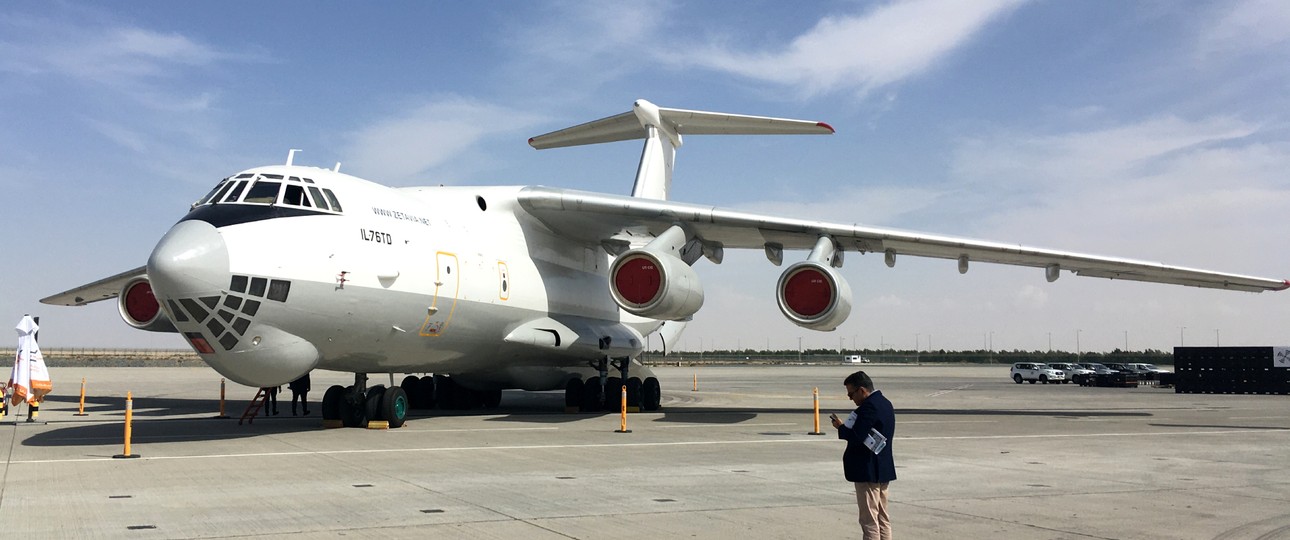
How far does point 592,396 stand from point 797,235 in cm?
461

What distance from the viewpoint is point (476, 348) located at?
14641 millimetres

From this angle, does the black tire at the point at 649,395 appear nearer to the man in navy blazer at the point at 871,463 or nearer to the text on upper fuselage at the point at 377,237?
the text on upper fuselage at the point at 377,237

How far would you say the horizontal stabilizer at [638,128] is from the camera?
1961 cm

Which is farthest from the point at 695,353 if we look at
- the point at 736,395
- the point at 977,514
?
the point at 977,514

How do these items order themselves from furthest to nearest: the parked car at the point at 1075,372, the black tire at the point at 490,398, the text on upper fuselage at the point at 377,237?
the parked car at the point at 1075,372
the black tire at the point at 490,398
the text on upper fuselage at the point at 377,237


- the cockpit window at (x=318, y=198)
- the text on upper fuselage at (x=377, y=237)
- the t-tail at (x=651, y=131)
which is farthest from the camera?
the t-tail at (x=651, y=131)

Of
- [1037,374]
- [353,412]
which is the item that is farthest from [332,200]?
[1037,374]

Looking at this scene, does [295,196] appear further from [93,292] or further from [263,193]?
[93,292]

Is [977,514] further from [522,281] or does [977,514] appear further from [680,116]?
[680,116]

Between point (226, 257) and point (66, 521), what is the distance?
14.7ft

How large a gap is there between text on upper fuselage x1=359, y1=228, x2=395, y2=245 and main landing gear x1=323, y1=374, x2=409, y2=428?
2.19 m

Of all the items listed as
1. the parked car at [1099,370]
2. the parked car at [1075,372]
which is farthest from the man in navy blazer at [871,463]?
the parked car at [1075,372]

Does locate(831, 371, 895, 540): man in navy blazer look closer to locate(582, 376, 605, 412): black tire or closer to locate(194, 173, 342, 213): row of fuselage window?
locate(194, 173, 342, 213): row of fuselage window

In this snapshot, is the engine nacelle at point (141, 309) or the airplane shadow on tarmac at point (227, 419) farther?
the engine nacelle at point (141, 309)
